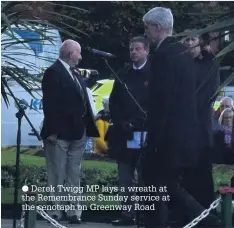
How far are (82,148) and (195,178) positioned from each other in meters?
0.89

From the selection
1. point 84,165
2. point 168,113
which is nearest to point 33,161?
point 84,165

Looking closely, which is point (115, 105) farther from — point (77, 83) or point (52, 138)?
point (52, 138)

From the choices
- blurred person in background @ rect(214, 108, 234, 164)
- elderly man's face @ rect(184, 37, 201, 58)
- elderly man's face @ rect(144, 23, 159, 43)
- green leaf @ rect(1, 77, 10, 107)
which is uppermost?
elderly man's face @ rect(144, 23, 159, 43)

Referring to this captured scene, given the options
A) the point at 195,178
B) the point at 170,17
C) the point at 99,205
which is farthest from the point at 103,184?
the point at 170,17

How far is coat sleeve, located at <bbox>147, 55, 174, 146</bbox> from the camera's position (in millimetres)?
7660

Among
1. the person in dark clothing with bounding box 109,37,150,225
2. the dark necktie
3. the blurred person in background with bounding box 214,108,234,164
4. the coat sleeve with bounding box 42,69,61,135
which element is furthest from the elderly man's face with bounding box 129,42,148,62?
the blurred person in background with bounding box 214,108,234,164

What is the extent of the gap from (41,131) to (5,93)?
427 mm

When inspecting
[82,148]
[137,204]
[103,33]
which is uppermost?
[103,33]

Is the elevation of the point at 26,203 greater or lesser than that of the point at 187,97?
lesser

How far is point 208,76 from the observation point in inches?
300

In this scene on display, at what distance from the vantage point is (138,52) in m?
7.76

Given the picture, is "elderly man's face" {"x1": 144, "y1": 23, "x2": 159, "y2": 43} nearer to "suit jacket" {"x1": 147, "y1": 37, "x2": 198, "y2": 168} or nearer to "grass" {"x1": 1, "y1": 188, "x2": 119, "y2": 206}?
"suit jacket" {"x1": 147, "y1": 37, "x2": 198, "y2": 168}

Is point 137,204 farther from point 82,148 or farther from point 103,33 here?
point 103,33

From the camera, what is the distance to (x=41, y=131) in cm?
794
